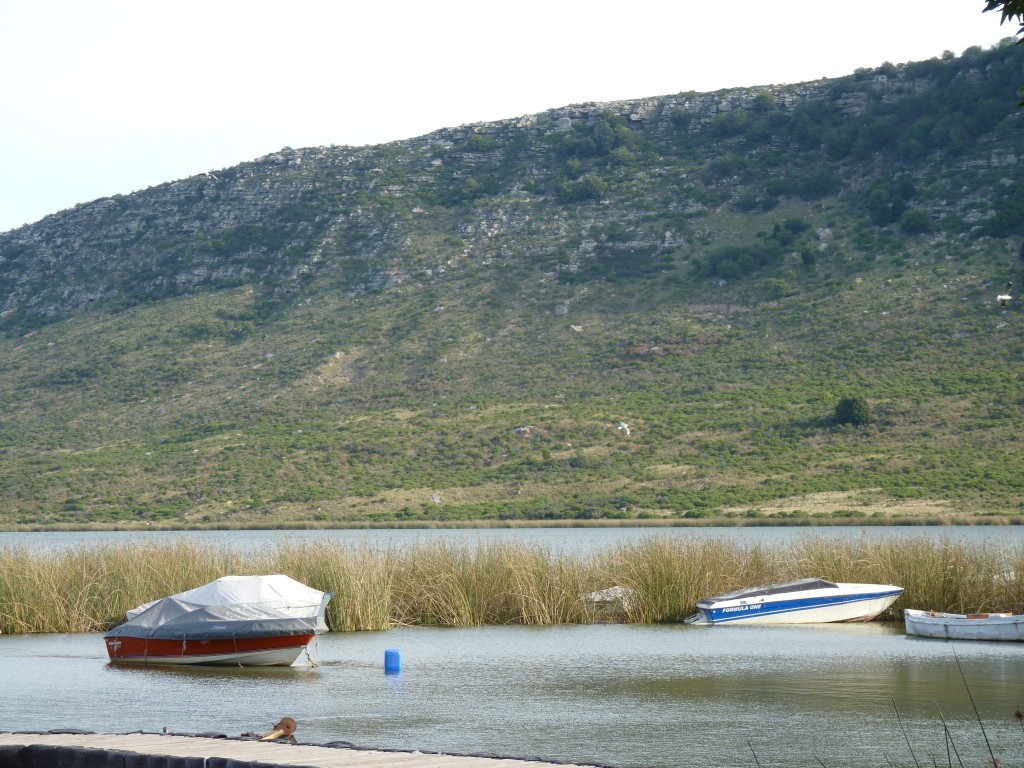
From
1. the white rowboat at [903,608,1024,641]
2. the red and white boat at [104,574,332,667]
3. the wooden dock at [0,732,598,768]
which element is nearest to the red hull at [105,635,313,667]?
the red and white boat at [104,574,332,667]

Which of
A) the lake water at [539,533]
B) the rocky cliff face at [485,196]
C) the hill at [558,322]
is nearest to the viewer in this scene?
the lake water at [539,533]

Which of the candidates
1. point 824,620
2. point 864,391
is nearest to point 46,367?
point 864,391

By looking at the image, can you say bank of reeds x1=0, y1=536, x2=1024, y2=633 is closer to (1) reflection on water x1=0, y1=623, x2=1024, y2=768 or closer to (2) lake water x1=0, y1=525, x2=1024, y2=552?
(1) reflection on water x1=0, y1=623, x2=1024, y2=768

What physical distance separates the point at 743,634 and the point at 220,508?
34.0 m

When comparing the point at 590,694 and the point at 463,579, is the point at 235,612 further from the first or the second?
the point at 590,694

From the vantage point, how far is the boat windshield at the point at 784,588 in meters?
23.5

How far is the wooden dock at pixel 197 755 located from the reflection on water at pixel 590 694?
225cm

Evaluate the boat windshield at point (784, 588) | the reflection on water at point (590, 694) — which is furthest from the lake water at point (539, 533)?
the reflection on water at point (590, 694)

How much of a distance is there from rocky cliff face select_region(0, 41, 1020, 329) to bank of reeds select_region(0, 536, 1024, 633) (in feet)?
150

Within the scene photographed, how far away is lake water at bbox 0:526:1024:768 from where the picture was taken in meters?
13.2

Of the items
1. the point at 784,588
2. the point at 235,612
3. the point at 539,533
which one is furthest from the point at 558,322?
the point at 235,612

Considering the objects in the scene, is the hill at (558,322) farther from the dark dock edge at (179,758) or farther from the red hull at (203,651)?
the dark dock edge at (179,758)

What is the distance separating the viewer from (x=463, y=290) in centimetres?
6912

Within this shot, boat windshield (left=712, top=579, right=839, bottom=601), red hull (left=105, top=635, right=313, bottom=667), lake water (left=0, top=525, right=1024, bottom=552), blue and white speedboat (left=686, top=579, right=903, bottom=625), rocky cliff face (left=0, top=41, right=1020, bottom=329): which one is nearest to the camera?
red hull (left=105, top=635, right=313, bottom=667)
